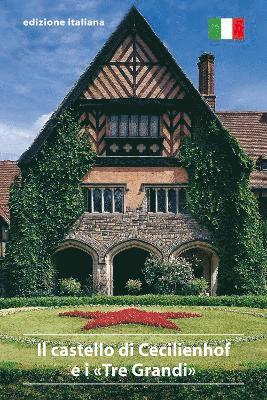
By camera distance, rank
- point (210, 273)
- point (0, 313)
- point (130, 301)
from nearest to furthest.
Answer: point (0, 313), point (130, 301), point (210, 273)

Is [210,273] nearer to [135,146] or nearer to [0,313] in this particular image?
[135,146]

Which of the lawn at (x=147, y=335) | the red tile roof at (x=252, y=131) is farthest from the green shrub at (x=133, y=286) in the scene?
the red tile roof at (x=252, y=131)

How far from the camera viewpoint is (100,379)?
977 centimetres

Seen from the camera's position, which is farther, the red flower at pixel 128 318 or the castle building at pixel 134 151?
the castle building at pixel 134 151

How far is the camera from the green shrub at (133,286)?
23.4 metres

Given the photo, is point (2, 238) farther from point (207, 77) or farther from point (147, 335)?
point (147, 335)

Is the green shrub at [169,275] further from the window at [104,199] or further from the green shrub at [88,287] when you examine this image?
the window at [104,199]

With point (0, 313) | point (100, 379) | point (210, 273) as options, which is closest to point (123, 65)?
point (210, 273)

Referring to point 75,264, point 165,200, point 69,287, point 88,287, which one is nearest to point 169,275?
point 165,200

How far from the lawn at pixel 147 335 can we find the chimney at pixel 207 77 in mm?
12563

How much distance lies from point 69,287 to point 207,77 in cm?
1349

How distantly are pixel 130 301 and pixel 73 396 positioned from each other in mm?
11053

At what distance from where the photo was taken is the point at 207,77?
2780cm

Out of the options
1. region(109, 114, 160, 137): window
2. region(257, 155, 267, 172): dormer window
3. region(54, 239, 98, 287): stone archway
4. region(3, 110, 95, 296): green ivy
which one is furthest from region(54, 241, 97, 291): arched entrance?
region(257, 155, 267, 172): dormer window
